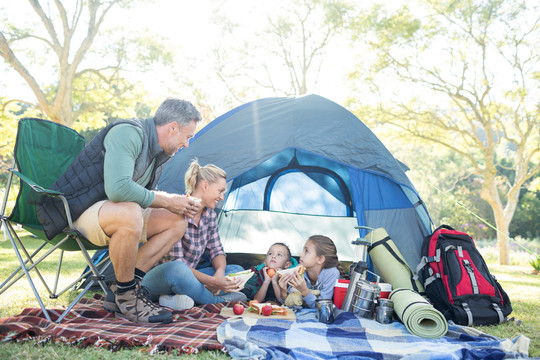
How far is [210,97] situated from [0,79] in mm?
5593

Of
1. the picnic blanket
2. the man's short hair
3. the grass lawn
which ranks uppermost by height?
the man's short hair

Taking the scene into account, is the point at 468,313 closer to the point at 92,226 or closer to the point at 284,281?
the point at 284,281

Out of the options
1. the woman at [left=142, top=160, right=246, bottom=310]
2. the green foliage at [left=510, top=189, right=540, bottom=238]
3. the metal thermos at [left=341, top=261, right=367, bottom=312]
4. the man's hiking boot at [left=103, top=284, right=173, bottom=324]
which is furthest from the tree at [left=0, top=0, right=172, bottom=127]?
the green foliage at [left=510, top=189, right=540, bottom=238]

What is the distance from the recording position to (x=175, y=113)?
234cm

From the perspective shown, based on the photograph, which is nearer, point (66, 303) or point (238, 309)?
point (238, 309)

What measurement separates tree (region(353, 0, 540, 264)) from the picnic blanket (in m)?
7.46

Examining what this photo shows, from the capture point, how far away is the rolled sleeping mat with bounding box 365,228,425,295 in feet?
9.64

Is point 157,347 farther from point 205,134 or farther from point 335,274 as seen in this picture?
point 205,134

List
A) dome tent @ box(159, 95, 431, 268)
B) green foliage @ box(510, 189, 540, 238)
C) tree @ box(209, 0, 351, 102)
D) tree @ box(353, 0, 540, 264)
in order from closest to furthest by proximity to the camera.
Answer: dome tent @ box(159, 95, 431, 268)
tree @ box(353, 0, 540, 264)
tree @ box(209, 0, 351, 102)
green foliage @ box(510, 189, 540, 238)

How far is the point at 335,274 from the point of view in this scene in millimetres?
3020

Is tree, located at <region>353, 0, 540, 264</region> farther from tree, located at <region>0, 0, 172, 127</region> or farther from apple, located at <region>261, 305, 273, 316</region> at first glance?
apple, located at <region>261, 305, 273, 316</region>

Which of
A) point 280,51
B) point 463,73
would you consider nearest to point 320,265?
point 463,73

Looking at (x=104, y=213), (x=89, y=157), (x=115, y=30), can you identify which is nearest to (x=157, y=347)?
(x=104, y=213)

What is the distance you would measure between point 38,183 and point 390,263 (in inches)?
90.8
